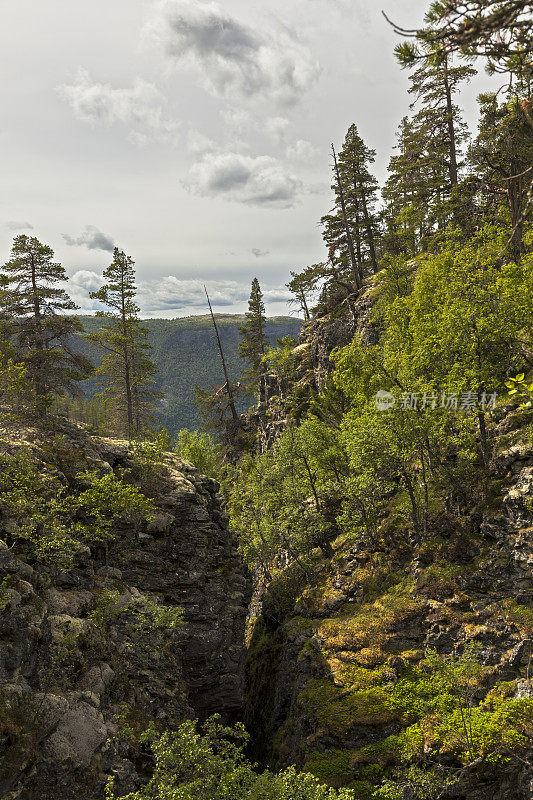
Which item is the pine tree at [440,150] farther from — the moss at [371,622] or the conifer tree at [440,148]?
the moss at [371,622]

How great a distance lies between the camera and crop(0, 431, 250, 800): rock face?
10211 mm

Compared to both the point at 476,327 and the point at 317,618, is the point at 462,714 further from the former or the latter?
the point at 476,327

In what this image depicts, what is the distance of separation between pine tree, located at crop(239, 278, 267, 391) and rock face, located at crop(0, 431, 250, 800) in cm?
3026

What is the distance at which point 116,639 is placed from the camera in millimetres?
15359

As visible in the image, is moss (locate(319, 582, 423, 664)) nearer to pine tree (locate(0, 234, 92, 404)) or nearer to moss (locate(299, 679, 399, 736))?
moss (locate(299, 679, 399, 736))

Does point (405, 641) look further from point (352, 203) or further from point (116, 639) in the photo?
point (352, 203)

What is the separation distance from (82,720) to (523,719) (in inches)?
530

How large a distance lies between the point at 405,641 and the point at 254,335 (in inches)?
1723

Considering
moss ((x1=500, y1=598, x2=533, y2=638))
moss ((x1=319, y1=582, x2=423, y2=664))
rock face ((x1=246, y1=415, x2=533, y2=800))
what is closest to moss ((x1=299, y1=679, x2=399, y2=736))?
rock face ((x1=246, y1=415, x2=533, y2=800))

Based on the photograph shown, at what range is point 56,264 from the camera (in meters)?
26.9

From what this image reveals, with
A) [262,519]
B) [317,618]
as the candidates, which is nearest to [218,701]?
[317,618]

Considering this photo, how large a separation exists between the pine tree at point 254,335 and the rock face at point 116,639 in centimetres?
3026

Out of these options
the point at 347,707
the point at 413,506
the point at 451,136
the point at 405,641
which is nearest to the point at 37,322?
the point at 413,506

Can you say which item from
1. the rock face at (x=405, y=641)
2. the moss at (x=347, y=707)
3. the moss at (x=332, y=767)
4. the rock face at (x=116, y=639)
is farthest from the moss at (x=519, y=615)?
the rock face at (x=116, y=639)
